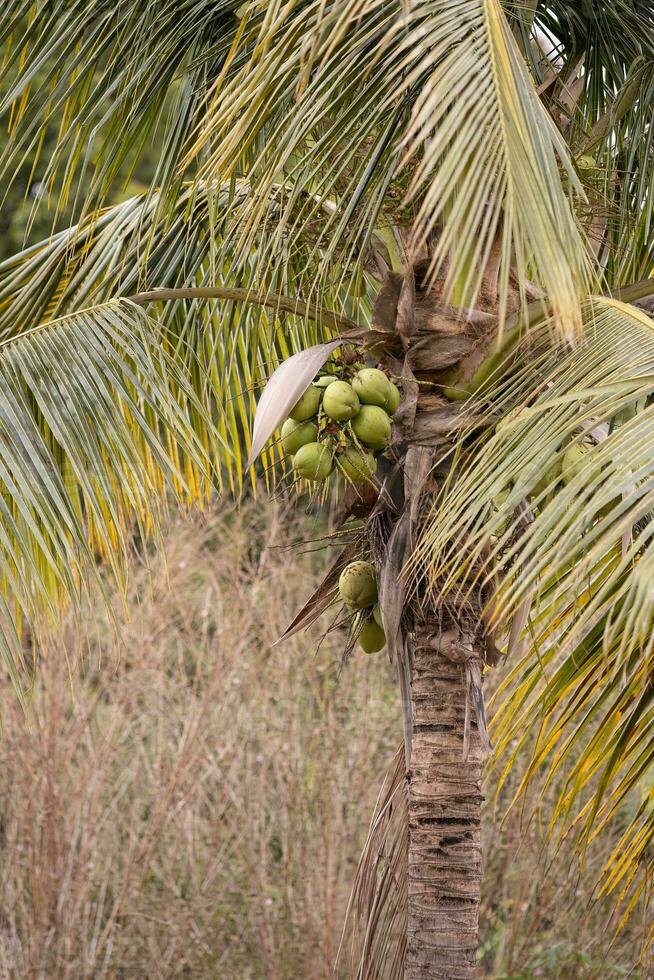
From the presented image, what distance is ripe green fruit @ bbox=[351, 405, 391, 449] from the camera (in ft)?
8.03

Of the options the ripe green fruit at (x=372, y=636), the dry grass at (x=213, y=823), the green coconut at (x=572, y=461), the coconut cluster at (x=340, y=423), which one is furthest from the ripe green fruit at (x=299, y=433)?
the dry grass at (x=213, y=823)

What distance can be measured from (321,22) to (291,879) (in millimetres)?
4550

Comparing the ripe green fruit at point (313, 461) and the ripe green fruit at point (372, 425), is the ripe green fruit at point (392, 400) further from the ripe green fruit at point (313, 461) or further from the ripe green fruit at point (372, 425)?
the ripe green fruit at point (313, 461)

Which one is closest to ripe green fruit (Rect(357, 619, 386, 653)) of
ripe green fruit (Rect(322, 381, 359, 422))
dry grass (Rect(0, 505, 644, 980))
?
ripe green fruit (Rect(322, 381, 359, 422))

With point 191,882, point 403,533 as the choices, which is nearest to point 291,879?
point 191,882

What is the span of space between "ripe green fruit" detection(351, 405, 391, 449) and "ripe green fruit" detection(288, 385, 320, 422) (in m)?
0.10

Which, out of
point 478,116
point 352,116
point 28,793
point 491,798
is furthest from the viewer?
point 491,798

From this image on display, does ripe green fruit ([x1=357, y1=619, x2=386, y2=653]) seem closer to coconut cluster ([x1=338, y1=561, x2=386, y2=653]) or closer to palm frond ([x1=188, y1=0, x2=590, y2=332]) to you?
coconut cluster ([x1=338, y1=561, x2=386, y2=653])

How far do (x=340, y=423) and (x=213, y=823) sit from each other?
12.0 ft

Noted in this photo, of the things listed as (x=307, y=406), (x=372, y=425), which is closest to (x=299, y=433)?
(x=307, y=406)

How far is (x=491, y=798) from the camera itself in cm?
577

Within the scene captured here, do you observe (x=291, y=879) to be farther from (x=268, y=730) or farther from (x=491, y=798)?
(x=491, y=798)

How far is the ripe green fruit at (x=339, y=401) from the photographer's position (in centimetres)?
239

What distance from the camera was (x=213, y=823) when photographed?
5531 mm
